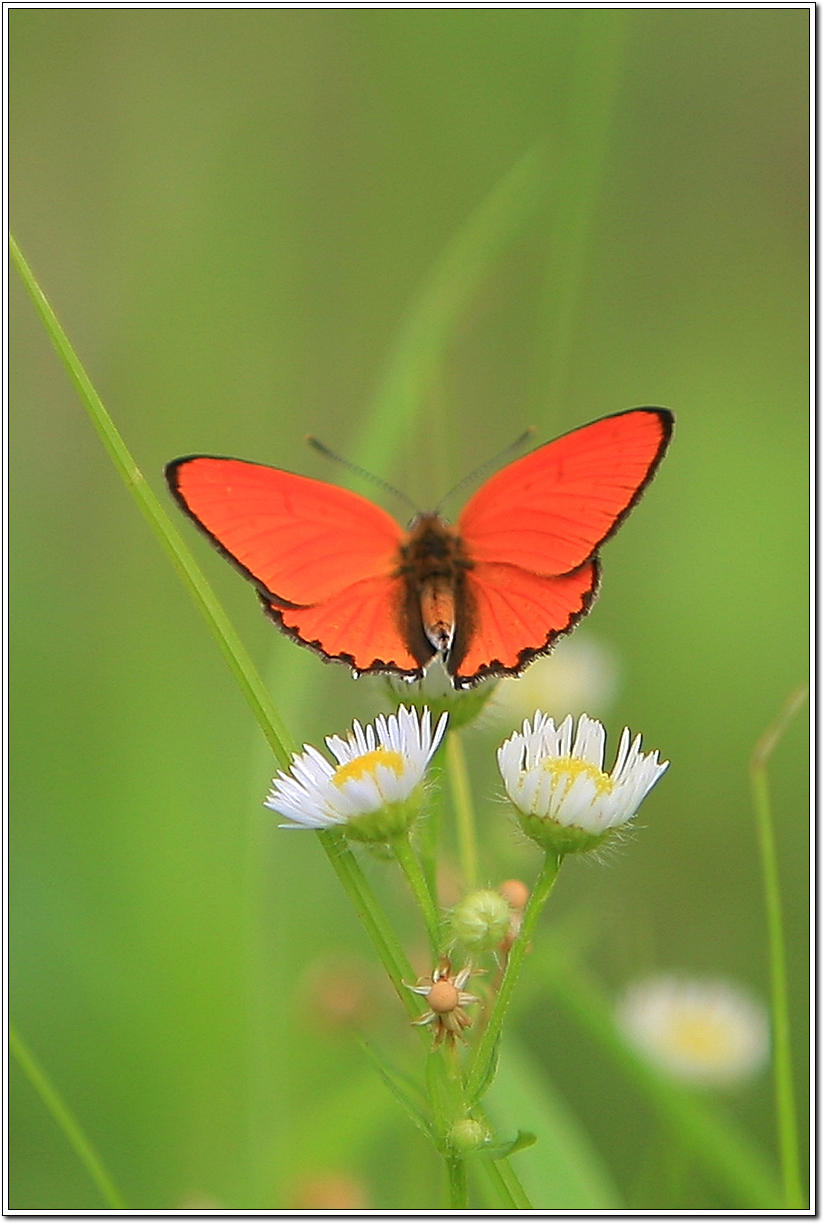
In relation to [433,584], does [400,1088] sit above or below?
below

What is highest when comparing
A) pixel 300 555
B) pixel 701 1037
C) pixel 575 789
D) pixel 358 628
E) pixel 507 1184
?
pixel 300 555

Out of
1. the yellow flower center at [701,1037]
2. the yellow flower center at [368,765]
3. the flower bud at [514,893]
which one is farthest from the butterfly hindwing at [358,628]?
the yellow flower center at [701,1037]

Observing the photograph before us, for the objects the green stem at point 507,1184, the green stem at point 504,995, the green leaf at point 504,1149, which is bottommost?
the green stem at point 507,1184

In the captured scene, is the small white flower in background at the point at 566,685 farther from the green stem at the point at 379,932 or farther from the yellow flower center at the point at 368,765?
the green stem at the point at 379,932

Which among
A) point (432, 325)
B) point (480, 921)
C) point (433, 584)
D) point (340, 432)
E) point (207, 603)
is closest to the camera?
point (480, 921)

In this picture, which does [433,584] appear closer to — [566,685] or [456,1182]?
[456,1182]

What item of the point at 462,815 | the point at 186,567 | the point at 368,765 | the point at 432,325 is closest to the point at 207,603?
the point at 186,567

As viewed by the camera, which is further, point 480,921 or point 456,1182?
point 480,921

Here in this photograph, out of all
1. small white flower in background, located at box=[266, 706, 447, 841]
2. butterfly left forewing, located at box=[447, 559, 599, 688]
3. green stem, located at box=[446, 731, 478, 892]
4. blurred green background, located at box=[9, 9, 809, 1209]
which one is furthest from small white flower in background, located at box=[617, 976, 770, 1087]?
small white flower in background, located at box=[266, 706, 447, 841]

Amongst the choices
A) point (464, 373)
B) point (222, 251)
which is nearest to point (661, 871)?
point (464, 373)
